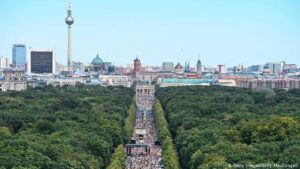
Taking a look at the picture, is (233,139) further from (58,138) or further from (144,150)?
(144,150)

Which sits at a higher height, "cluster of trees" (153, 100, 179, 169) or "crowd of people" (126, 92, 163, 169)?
"cluster of trees" (153, 100, 179, 169)

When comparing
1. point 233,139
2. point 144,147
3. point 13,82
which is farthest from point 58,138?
point 13,82

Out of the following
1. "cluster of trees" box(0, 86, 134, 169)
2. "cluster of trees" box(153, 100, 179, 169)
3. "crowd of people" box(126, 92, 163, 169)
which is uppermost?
"cluster of trees" box(0, 86, 134, 169)

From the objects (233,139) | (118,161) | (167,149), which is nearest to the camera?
(118,161)

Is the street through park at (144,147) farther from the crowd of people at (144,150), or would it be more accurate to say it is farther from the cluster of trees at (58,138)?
the cluster of trees at (58,138)

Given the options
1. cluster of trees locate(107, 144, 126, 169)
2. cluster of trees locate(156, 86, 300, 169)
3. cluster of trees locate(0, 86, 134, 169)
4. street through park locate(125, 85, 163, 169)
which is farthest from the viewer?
street through park locate(125, 85, 163, 169)

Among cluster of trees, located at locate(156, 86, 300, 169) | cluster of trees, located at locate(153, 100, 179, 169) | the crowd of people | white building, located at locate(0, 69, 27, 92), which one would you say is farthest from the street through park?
white building, located at locate(0, 69, 27, 92)

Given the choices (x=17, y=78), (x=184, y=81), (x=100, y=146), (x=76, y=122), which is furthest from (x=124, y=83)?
(x=100, y=146)

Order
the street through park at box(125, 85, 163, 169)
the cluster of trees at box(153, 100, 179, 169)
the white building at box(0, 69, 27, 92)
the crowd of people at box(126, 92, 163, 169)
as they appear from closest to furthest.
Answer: the cluster of trees at box(153, 100, 179, 169), the crowd of people at box(126, 92, 163, 169), the street through park at box(125, 85, 163, 169), the white building at box(0, 69, 27, 92)

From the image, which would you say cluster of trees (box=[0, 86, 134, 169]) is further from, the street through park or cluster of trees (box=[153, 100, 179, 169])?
cluster of trees (box=[153, 100, 179, 169])

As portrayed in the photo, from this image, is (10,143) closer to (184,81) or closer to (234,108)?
(234,108)

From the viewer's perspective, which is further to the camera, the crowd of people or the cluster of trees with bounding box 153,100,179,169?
the crowd of people
